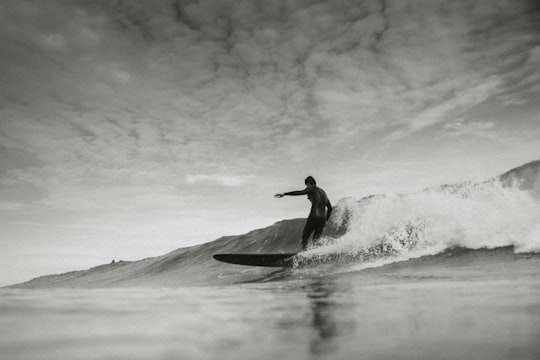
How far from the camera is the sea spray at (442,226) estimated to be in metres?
8.51

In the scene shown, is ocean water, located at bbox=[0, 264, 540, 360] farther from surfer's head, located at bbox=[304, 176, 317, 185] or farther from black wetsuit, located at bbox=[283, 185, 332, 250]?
surfer's head, located at bbox=[304, 176, 317, 185]

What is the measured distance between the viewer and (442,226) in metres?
9.98

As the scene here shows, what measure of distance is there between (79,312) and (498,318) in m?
2.43

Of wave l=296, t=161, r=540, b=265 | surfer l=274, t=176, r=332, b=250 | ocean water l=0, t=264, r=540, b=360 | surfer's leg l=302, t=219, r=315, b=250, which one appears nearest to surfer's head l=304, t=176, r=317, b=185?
surfer l=274, t=176, r=332, b=250

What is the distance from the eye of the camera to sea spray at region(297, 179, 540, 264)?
8.51 m

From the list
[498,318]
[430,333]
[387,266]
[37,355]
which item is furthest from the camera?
[387,266]

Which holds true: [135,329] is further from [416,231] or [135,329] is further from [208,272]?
[208,272]

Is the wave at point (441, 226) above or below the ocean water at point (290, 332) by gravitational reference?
above

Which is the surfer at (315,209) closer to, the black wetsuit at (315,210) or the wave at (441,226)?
the black wetsuit at (315,210)

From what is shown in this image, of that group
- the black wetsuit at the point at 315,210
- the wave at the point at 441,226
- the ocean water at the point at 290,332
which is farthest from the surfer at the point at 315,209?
the ocean water at the point at 290,332

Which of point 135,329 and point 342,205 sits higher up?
point 342,205

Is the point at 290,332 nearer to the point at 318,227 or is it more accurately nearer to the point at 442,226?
the point at 318,227

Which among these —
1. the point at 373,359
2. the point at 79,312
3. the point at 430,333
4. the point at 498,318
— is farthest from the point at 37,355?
the point at 498,318

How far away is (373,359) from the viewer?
1024mm
